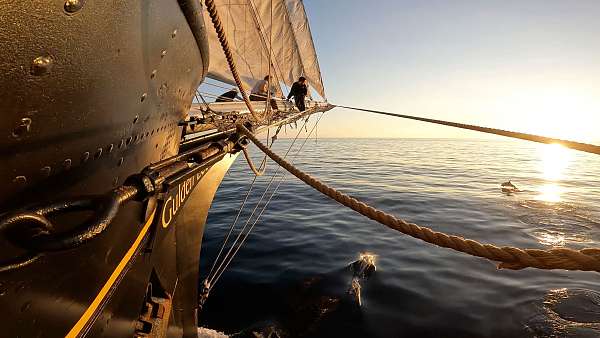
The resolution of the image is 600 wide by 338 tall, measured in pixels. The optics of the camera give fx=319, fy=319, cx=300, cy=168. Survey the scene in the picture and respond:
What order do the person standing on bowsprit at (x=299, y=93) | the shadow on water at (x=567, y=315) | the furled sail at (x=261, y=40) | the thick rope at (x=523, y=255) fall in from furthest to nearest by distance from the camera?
the person standing on bowsprit at (x=299, y=93) → the furled sail at (x=261, y=40) → the shadow on water at (x=567, y=315) → the thick rope at (x=523, y=255)

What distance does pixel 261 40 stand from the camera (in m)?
6.58

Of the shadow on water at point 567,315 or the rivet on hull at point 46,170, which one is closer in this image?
the rivet on hull at point 46,170

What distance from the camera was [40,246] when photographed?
1001 mm

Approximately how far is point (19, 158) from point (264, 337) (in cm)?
563

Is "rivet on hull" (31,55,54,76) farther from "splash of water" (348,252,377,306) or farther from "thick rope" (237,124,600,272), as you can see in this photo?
"splash of water" (348,252,377,306)

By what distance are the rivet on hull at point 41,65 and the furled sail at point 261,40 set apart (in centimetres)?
335

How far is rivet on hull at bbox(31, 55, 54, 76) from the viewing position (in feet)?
3.15

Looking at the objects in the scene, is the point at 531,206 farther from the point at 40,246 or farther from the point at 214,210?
the point at 40,246

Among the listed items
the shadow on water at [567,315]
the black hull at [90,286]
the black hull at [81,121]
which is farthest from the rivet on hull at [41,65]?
the shadow on water at [567,315]

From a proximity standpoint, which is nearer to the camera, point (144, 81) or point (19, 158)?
point (19, 158)

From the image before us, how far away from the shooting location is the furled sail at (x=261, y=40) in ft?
24.3

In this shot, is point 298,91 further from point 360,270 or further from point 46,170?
point 46,170

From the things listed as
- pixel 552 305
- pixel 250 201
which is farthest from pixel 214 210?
pixel 552 305

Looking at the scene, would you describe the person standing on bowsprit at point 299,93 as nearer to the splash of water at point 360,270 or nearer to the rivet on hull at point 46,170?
the splash of water at point 360,270
